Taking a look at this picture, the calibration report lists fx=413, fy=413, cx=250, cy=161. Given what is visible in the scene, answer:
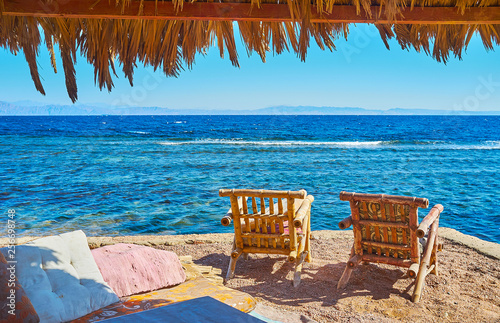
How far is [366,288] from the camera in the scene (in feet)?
11.3

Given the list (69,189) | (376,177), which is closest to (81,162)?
(69,189)

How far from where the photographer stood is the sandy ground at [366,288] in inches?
115

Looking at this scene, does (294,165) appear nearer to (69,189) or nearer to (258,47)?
(69,189)

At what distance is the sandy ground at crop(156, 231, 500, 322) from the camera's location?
292cm

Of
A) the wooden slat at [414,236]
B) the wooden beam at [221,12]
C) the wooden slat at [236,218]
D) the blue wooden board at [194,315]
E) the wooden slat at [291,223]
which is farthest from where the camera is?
the wooden slat at [236,218]

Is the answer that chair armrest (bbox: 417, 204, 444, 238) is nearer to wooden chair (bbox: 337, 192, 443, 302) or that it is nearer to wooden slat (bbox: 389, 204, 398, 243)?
wooden chair (bbox: 337, 192, 443, 302)

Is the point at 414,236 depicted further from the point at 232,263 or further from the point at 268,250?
the point at 232,263

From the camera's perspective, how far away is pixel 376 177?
43.0 ft

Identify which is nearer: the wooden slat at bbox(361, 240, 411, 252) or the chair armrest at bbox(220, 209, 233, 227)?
the wooden slat at bbox(361, 240, 411, 252)

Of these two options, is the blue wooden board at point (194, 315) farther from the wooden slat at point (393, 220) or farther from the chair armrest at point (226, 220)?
A: the wooden slat at point (393, 220)

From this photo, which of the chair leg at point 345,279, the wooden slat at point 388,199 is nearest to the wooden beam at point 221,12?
the wooden slat at point 388,199

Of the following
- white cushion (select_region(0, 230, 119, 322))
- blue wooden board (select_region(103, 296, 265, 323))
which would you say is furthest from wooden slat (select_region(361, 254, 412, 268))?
blue wooden board (select_region(103, 296, 265, 323))

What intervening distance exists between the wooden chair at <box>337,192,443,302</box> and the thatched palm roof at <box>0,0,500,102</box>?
120cm

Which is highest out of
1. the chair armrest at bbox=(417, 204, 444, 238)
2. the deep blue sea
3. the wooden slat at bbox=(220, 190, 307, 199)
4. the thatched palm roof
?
the thatched palm roof
